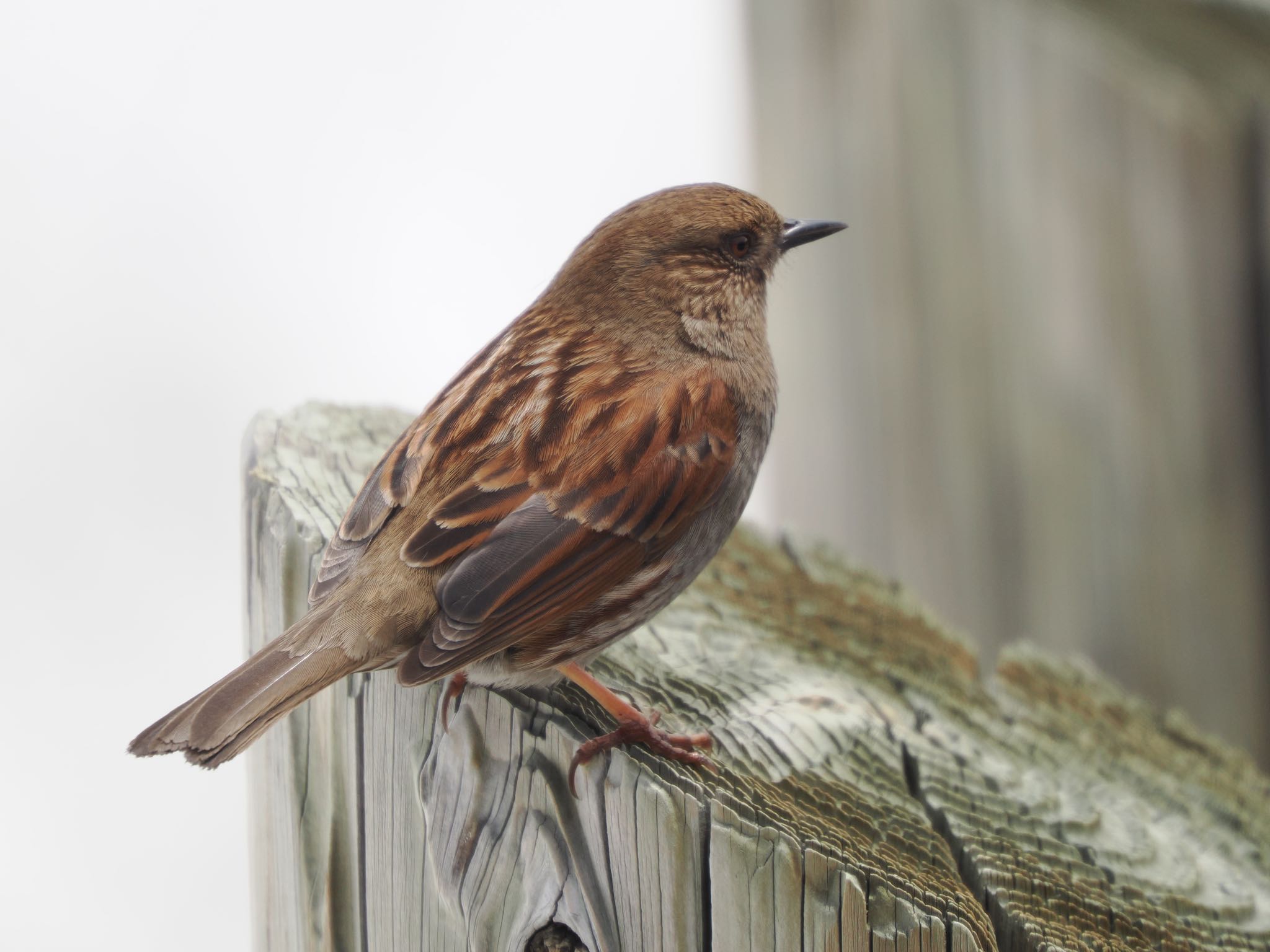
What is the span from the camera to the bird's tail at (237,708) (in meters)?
1.97

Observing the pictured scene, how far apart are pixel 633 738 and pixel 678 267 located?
4.47ft

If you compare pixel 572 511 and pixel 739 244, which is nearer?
pixel 572 511

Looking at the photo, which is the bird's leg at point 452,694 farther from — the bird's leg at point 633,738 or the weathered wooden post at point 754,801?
the bird's leg at point 633,738

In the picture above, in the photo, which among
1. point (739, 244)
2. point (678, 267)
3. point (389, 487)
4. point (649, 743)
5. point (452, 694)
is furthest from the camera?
point (739, 244)

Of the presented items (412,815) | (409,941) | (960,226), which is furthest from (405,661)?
(960,226)

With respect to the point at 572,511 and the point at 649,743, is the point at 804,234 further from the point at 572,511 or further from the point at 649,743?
the point at 649,743

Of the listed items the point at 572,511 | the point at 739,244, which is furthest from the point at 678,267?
the point at 572,511

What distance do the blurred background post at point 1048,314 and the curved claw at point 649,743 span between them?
1.96 metres

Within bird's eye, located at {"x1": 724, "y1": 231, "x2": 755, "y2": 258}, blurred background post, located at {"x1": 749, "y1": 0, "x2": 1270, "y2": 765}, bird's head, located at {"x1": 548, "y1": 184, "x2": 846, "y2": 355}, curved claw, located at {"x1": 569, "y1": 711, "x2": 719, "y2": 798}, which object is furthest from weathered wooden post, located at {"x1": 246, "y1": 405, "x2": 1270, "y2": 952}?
blurred background post, located at {"x1": 749, "y1": 0, "x2": 1270, "y2": 765}

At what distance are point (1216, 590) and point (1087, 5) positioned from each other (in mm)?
1628

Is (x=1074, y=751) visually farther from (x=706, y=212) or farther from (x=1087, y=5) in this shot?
(x=1087, y=5)

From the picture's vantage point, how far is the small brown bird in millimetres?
2082

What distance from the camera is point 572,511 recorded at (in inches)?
98.0

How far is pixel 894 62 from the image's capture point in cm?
391
